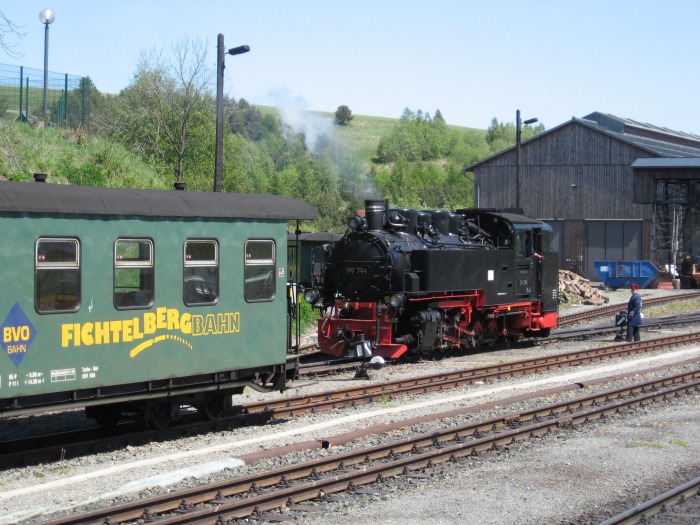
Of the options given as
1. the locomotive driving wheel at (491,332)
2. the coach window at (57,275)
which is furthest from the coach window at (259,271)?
the locomotive driving wheel at (491,332)

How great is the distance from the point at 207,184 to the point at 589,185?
24.0m

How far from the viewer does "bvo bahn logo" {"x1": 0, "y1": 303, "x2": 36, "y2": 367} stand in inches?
364

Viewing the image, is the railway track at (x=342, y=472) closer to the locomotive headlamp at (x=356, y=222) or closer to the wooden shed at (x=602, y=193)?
the locomotive headlamp at (x=356, y=222)

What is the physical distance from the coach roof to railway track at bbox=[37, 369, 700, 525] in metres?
3.38

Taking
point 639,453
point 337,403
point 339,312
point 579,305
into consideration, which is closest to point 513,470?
point 639,453

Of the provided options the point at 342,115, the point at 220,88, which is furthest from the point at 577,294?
the point at 342,115

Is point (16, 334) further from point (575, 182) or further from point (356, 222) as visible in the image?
point (575, 182)

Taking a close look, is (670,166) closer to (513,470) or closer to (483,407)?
(483,407)

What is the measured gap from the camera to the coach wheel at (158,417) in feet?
38.1

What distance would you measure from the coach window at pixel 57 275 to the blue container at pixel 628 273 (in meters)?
37.6

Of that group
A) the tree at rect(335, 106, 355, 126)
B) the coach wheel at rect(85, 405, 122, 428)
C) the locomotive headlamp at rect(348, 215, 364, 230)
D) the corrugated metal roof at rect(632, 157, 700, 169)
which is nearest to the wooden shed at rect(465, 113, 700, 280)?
the corrugated metal roof at rect(632, 157, 700, 169)

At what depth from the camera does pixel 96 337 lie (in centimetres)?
1016

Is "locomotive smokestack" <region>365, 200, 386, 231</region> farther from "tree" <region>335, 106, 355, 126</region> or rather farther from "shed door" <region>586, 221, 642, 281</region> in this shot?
"tree" <region>335, 106, 355, 126</region>

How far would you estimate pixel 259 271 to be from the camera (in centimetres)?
1212
